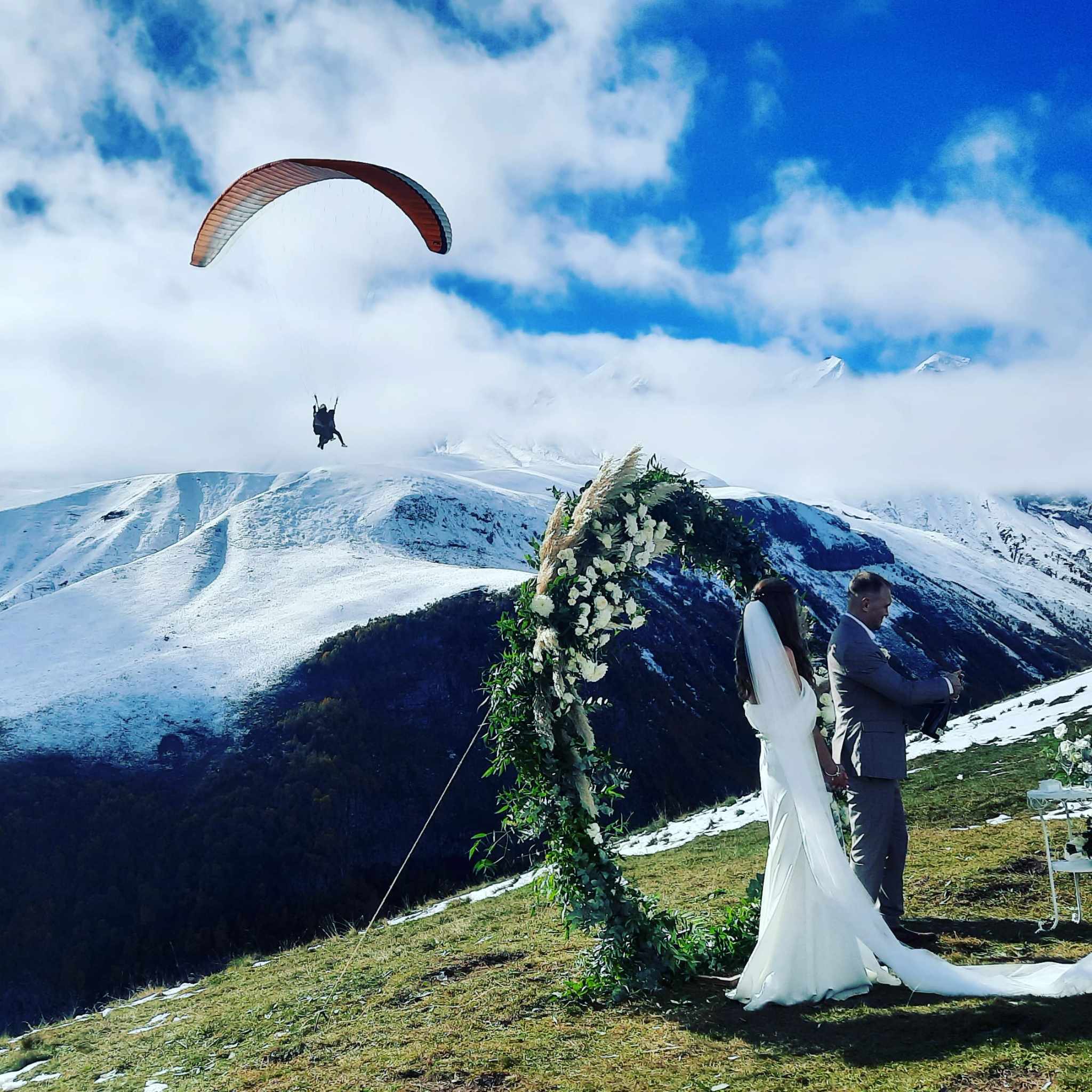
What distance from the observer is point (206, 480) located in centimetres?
11019

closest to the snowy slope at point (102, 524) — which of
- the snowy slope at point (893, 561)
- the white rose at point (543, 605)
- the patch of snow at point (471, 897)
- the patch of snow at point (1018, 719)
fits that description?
the snowy slope at point (893, 561)

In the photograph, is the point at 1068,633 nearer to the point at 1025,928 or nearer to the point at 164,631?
the point at 164,631

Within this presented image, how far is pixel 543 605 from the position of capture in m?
6.10

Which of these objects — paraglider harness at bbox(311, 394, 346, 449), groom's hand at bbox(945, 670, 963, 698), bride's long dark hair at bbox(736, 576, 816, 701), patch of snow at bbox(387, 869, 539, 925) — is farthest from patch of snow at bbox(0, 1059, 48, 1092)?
paraglider harness at bbox(311, 394, 346, 449)

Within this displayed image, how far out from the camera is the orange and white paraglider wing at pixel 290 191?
1586 centimetres

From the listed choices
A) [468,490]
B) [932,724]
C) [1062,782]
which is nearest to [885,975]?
[932,724]

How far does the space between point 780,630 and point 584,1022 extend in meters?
2.93

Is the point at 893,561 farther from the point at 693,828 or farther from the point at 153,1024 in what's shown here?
the point at 153,1024

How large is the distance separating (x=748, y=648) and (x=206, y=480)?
114888mm

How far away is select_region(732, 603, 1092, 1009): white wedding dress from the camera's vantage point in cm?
495

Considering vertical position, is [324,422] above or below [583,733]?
above

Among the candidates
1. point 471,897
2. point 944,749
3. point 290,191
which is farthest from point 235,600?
point 944,749

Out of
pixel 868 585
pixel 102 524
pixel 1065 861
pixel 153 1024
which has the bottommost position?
pixel 153 1024

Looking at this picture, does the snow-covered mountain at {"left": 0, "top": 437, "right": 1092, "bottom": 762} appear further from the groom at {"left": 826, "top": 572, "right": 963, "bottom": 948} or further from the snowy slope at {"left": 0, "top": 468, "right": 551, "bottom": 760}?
the groom at {"left": 826, "top": 572, "right": 963, "bottom": 948}
